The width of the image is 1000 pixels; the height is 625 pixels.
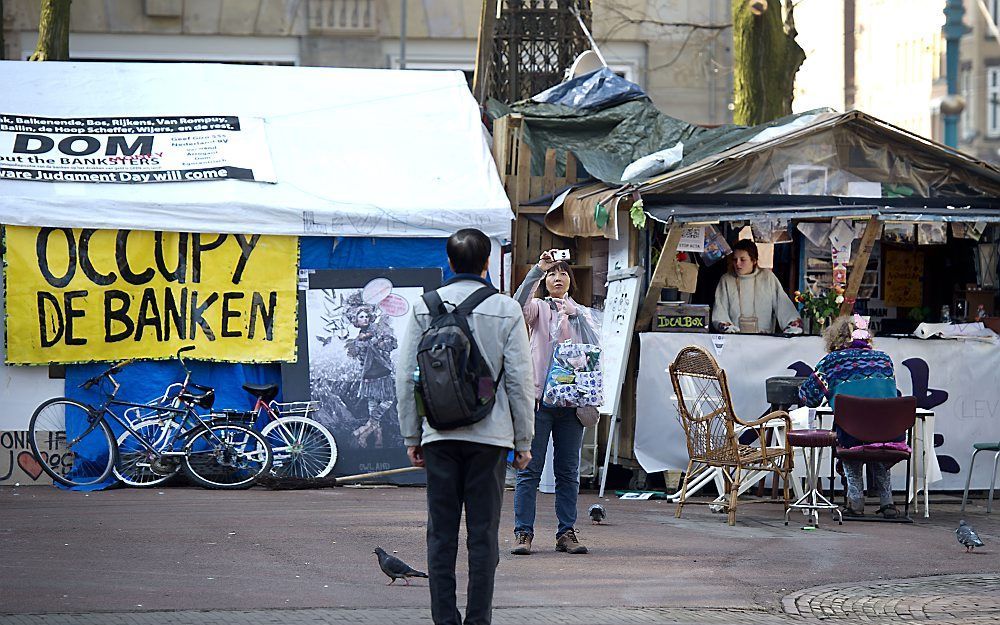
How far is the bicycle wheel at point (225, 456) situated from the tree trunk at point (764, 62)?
24.7ft

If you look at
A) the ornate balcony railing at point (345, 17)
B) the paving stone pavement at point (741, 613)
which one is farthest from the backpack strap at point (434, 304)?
the ornate balcony railing at point (345, 17)

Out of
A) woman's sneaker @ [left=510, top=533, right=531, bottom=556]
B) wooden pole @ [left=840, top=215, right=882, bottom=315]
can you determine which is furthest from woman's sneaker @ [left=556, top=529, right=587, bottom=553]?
wooden pole @ [left=840, top=215, right=882, bottom=315]

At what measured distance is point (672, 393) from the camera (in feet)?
42.8

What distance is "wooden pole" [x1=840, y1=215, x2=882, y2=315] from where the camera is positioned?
510 inches

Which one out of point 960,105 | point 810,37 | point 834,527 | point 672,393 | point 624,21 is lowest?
point 834,527

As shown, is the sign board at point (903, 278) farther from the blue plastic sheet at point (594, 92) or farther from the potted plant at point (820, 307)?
the blue plastic sheet at point (594, 92)

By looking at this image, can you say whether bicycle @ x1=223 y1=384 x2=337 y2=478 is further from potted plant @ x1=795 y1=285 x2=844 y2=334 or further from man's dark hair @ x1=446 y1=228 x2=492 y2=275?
man's dark hair @ x1=446 y1=228 x2=492 y2=275

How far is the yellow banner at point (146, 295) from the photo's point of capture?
12.7 m

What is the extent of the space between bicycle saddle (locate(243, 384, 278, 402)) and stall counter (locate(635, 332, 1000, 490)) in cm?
307

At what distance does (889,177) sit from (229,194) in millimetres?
5746

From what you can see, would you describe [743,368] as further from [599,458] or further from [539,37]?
[539,37]

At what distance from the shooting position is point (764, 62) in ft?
58.9

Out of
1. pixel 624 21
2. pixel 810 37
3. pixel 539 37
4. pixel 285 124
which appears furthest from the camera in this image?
pixel 810 37

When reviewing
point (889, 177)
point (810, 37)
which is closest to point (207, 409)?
point (889, 177)
